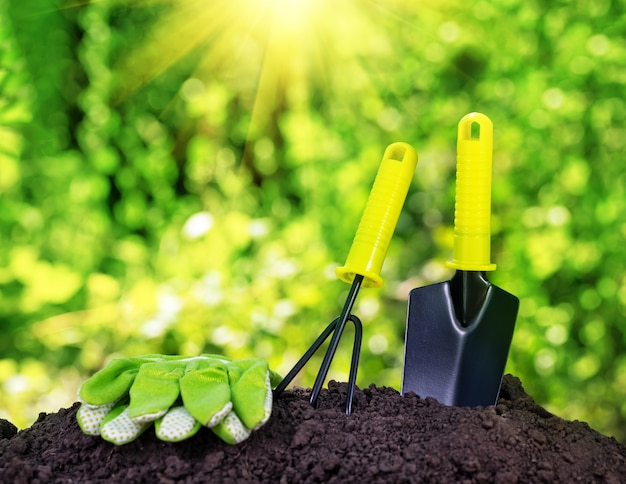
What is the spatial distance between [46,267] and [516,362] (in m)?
1.42

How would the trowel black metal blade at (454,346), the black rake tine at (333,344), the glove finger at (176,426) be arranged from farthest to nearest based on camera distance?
the trowel black metal blade at (454,346)
the black rake tine at (333,344)
the glove finger at (176,426)

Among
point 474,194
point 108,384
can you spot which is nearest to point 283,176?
point 474,194

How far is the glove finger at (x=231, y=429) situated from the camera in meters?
1.09

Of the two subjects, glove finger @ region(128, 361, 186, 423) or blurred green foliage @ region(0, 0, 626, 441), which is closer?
glove finger @ region(128, 361, 186, 423)

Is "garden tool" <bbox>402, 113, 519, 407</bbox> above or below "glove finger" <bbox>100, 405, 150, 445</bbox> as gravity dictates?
above

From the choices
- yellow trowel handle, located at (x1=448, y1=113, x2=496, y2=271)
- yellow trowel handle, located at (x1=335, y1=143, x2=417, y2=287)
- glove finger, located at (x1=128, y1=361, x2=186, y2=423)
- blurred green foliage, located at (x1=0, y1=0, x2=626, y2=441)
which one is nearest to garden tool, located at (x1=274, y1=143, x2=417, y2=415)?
yellow trowel handle, located at (x1=335, y1=143, x2=417, y2=287)

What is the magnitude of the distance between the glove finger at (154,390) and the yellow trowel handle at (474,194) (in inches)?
23.0

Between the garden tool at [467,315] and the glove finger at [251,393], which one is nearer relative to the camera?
the glove finger at [251,393]

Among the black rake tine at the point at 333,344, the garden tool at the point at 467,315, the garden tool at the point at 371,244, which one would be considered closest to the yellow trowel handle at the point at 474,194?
the garden tool at the point at 467,315

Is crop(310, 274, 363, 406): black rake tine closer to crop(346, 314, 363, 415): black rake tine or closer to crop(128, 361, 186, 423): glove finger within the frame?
crop(346, 314, 363, 415): black rake tine

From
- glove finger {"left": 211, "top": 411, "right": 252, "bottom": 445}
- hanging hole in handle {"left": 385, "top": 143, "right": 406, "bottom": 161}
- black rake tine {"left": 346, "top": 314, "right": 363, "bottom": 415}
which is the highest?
hanging hole in handle {"left": 385, "top": 143, "right": 406, "bottom": 161}

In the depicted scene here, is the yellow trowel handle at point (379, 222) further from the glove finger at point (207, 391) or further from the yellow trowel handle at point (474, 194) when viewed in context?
the glove finger at point (207, 391)

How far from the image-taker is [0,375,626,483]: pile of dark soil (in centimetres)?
107

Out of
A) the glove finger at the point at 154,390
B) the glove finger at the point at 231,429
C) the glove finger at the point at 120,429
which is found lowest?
the glove finger at the point at 120,429
